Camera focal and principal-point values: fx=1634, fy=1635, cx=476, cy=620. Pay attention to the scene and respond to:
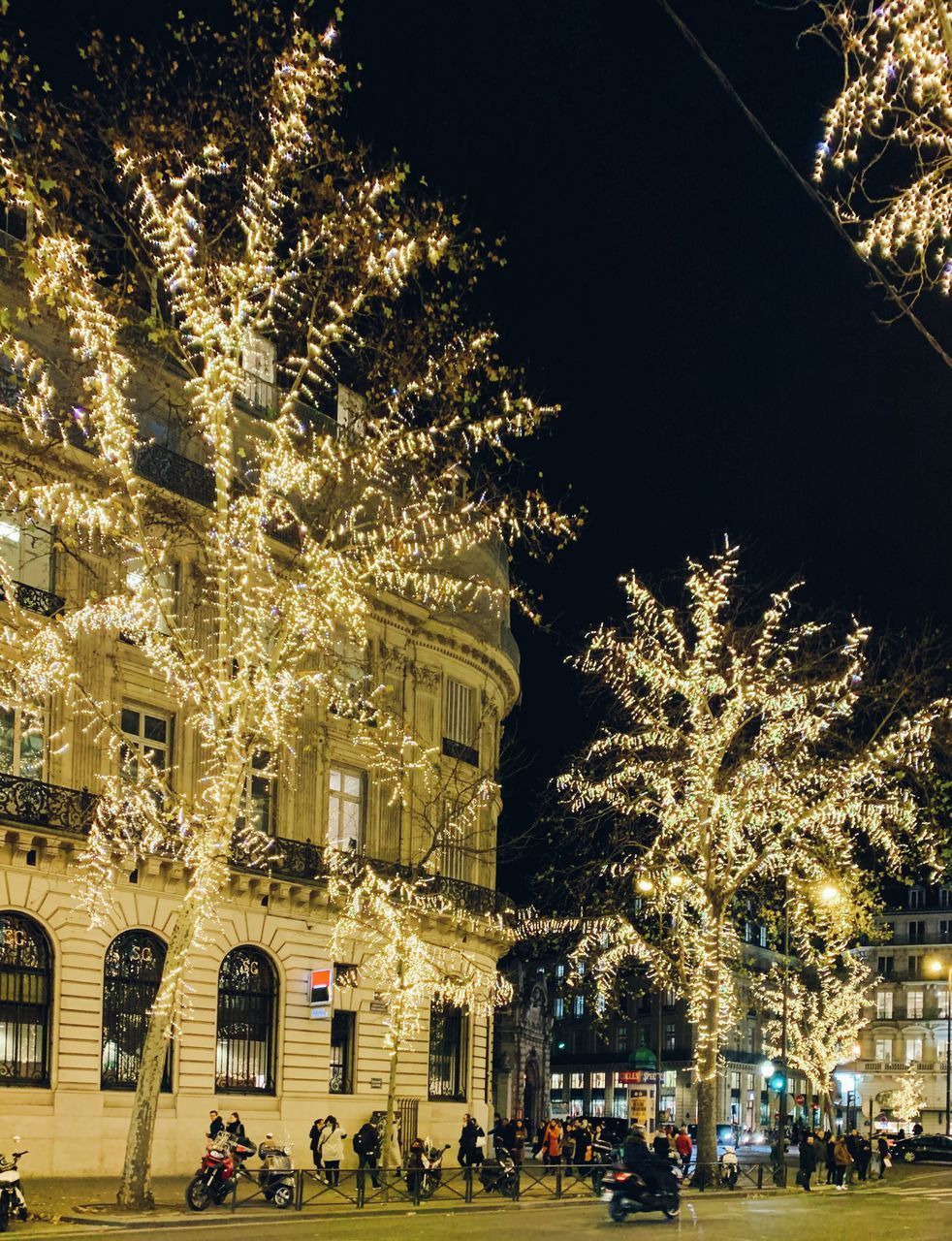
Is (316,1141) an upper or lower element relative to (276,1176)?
lower

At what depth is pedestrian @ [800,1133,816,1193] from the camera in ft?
131

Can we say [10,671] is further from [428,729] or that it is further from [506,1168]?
[428,729]

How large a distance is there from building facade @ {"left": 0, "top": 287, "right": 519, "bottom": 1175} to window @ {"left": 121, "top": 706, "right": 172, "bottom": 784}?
0.14 ft

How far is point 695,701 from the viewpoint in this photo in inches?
1465

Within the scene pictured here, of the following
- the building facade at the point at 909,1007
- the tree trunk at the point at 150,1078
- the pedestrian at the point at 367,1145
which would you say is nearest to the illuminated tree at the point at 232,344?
the tree trunk at the point at 150,1078

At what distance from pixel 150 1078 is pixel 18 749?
9.14 meters

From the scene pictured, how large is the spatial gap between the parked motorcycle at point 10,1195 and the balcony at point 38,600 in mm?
12039

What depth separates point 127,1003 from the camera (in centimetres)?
3275

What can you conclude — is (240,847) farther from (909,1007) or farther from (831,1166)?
(909,1007)

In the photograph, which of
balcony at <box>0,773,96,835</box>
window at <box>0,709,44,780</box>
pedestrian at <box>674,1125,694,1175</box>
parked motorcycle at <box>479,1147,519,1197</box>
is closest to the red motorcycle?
parked motorcycle at <box>479,1147,519,1197</box>

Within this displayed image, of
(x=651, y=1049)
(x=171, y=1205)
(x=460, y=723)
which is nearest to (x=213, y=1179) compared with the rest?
(x=171, y=1205)

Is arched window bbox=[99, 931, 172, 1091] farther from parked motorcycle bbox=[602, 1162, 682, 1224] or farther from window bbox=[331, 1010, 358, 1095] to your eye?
parked motorcycle bbox=[602, 1162, 682, 1224]

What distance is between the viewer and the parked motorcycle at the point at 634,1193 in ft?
87.2

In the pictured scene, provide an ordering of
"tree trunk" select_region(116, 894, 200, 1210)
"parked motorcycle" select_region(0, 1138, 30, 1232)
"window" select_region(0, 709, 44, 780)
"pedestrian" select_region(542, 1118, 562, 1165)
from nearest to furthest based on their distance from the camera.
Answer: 1. "parked motorcycle" select_region(0, 1138, 30, 1232)
2. "tree trunk" select_region(116, 894, 200, 1210)
3. "window" select_region(0, 709, 44, 780)
4. "pedestrian" select_region(542, 1118, 562, 1165)
